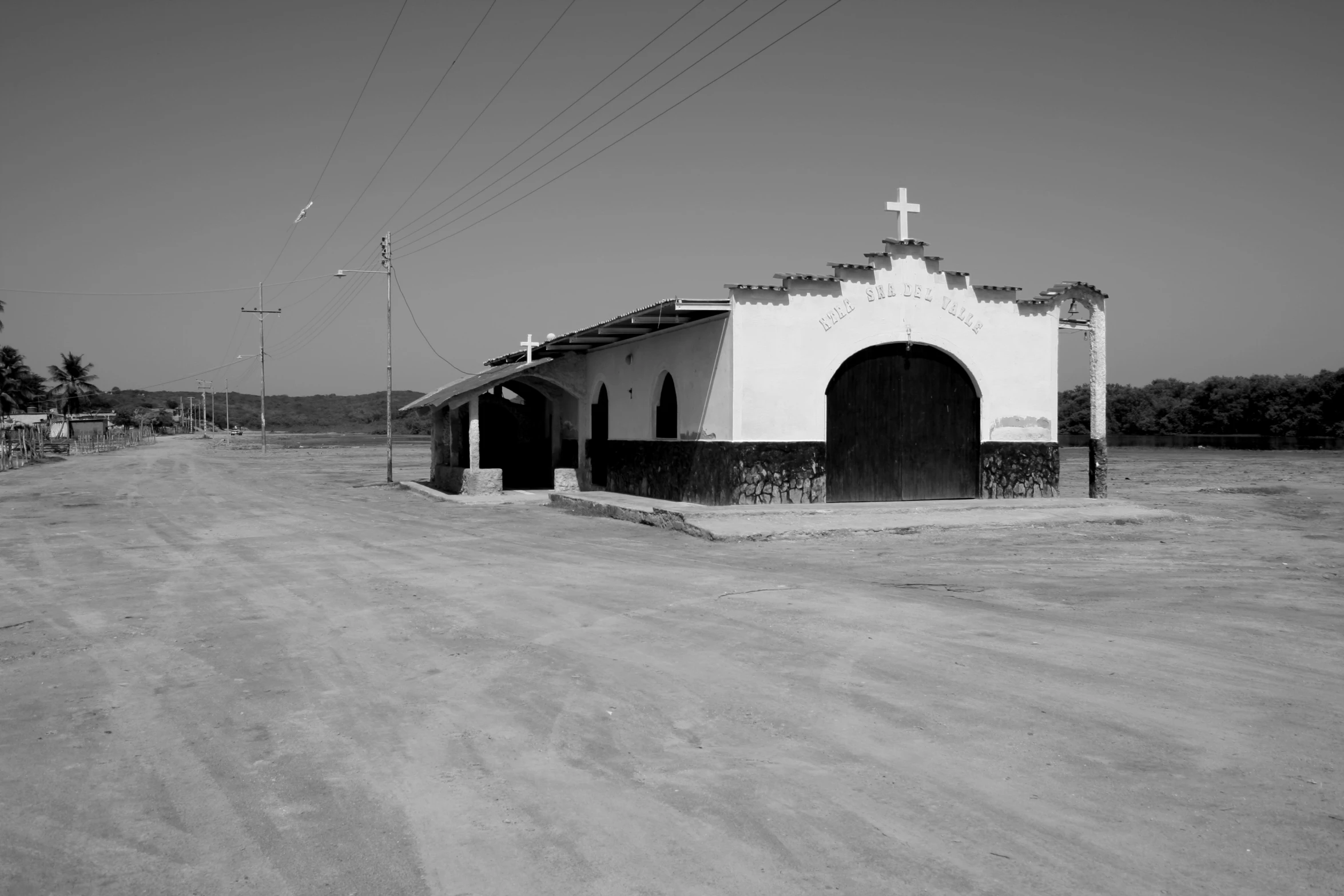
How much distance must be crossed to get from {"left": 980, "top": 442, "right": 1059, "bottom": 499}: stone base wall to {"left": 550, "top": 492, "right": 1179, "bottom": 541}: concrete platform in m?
0.53

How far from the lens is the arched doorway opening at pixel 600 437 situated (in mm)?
24688

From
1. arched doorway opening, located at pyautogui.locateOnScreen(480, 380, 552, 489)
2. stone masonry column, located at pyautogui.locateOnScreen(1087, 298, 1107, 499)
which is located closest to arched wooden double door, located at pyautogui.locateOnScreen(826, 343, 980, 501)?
stone masonry column, located at pyautogui.locateOnScreen(1087, 298, 1107, 499)

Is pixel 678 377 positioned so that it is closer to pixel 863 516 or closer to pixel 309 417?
pixel 863 516

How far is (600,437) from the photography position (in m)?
25.3

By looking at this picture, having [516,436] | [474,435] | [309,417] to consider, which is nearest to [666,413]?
[474,435]

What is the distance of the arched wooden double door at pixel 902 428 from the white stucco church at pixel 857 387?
0.10 ft

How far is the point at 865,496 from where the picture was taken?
1914 cm

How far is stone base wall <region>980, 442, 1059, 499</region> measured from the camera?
64.9 ft

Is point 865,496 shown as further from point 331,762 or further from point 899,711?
point 331,762

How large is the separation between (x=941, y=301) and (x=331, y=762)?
53.3 feet

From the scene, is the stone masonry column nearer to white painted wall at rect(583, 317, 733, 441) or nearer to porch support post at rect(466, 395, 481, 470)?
white painted wall at rect(583, 317, 733, 441)

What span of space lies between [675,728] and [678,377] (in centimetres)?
1487

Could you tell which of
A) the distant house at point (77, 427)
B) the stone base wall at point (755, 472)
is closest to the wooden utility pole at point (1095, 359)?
the stone base wall at point (755, 472)

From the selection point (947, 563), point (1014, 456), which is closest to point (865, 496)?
point (1014, 456)
